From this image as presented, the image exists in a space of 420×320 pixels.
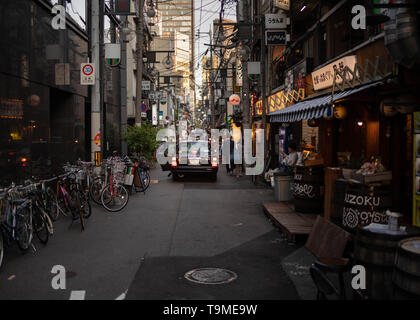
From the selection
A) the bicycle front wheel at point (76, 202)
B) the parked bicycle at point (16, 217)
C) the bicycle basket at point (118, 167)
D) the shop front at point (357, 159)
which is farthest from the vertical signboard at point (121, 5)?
the parked bicycle at point (16, 217)

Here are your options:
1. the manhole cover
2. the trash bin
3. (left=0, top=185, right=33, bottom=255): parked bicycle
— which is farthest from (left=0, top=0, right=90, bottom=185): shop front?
the trash bin

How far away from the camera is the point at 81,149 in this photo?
1920cm

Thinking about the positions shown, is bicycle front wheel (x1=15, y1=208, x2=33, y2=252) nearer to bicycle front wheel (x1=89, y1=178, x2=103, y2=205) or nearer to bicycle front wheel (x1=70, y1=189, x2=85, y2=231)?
bicycle front wheel (x1=70, y1=189, x2=85, y2=231)

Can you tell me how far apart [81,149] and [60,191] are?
339 inches

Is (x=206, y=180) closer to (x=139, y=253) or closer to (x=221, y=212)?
(x=221, y=212)

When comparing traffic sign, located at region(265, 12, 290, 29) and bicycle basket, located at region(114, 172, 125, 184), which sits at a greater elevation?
traffic sign, located at region(265, 12, 290, 29)

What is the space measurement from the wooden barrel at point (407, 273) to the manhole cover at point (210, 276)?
282 cm

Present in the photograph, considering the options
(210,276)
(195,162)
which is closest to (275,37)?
(195,162)

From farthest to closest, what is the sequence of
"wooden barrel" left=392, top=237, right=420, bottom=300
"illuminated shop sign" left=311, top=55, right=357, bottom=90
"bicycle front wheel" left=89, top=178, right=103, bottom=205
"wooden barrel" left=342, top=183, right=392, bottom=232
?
"bicycle front wheel" left=89, top=178, right=103, bottom=205, "illuminated shop sign" left=311, top=55, right=357, bottom=90, "wooden barrel" left=342, top=183, right=392, bottom=232, "wooden barrel" left=392, top=237, right=420, bottom=300

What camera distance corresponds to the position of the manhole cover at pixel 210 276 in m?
6.23

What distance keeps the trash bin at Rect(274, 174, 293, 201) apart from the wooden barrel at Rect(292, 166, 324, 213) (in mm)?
2730

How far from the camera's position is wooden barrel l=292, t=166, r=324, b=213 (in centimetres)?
1027

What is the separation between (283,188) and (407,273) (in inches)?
374
